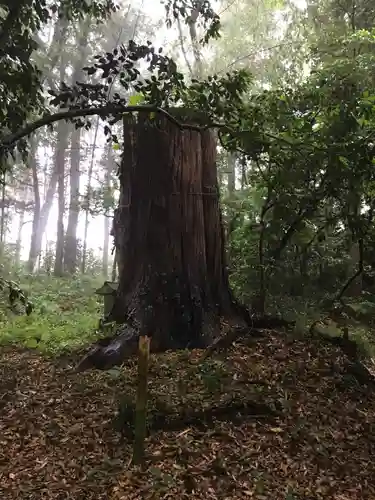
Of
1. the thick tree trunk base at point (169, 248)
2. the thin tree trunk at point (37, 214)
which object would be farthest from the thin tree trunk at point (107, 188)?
the thick tree trunk base at point (169, 248)

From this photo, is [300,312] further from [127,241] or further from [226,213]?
[127,241]

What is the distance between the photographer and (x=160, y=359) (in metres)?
5.60

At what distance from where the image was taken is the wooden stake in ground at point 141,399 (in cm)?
375

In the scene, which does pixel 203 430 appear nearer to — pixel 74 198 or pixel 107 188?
pixel 107 188

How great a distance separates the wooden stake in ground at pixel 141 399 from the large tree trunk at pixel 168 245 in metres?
1.98

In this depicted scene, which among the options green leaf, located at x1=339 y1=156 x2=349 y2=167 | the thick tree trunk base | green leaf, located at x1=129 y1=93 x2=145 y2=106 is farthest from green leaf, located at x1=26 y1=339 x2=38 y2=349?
green leaf, located at x1=339 y1=156 x2=349 y2=167

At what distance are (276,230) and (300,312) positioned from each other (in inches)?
85.4

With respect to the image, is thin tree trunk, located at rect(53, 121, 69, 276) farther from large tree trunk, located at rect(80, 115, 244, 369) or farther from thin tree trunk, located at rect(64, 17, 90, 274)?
large tree trunk, located at rect(80, 115, 244, 369)

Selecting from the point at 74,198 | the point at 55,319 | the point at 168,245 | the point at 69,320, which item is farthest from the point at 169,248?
the point at 74,198

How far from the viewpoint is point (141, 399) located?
3.79m

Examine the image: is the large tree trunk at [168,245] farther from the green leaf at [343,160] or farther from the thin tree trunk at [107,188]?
the thin tree trunk at [107,188]

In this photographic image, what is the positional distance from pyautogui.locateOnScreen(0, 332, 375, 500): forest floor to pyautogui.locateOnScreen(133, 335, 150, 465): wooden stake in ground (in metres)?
0.15

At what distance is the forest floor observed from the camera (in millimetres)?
3781

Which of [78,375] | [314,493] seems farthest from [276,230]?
[314,493]
